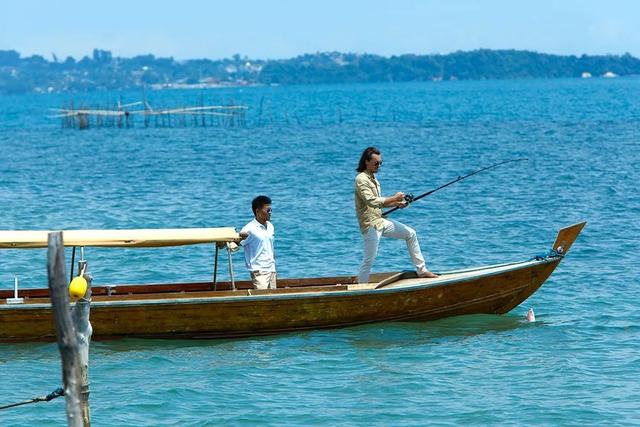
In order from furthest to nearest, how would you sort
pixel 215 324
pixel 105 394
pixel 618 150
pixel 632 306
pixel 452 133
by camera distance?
pixel 452 133 → pixel 618 150 → pixel 632 306 → pixel 215 324 → pixel 105 394

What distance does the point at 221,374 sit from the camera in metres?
14.8

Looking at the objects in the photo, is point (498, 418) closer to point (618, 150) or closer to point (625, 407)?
point (625, 407)

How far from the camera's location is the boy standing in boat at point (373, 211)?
15.7 metres

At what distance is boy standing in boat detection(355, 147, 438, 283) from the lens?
15734 millimetres

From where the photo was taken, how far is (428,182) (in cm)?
4106

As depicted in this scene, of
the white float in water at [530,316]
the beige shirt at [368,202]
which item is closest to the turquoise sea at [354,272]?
the white float in water at [530,316]

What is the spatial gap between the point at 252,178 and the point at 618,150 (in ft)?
58.0

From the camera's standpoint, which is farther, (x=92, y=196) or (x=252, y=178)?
(x=252, y=178)

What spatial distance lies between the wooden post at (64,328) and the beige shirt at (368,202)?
6.32 m

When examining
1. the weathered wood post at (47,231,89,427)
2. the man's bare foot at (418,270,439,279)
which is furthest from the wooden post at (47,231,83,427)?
the man's bare foot at (418,270,439,279)

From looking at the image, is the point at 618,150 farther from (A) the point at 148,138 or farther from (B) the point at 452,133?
(A) the point at 148,138

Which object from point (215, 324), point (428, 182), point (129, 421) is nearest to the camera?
point (129, 421)

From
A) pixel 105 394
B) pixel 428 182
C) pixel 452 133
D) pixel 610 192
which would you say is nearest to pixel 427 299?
pixel 105 394

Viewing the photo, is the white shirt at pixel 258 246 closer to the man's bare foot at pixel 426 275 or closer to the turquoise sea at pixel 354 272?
Answer: the turquoise sea at pixel 354 272
